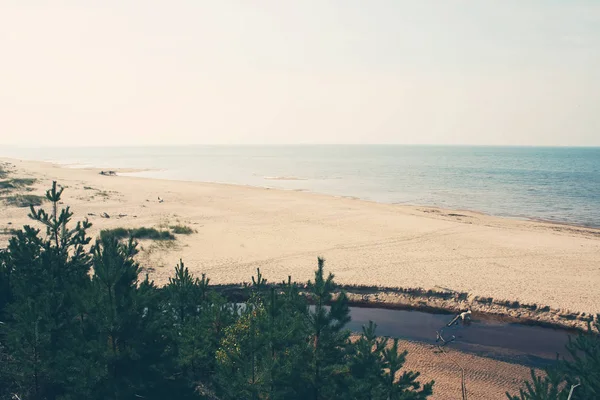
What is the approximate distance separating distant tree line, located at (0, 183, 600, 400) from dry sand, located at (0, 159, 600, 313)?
13.1 metres

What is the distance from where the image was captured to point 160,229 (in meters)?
34.5

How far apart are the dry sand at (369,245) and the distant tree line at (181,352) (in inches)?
518

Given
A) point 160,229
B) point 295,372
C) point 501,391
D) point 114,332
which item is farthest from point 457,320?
point 160,229

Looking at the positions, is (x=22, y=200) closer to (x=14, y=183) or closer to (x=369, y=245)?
(x=14, y=183)

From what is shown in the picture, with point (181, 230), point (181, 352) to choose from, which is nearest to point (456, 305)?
point (181, 352)

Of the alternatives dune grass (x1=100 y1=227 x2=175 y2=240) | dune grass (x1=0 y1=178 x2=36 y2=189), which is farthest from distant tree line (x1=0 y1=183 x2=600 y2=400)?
dune grass (x1=0 y1=178 x2=36 y2=189)

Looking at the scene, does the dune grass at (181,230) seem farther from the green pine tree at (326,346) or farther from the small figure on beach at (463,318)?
the green pine tree at (326,346)

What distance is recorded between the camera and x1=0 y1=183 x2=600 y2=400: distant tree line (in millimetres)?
9047

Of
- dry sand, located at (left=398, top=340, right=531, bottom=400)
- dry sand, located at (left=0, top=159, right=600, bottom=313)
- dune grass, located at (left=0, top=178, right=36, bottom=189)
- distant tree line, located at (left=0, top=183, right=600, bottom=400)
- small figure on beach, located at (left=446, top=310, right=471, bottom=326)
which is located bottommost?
dry sand, located at (left=398, top=340, right=531, bottom=400)

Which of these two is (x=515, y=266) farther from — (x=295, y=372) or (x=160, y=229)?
(x=160, y=229)

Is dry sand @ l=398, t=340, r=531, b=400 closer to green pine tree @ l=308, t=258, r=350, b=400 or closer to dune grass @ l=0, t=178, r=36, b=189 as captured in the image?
green pine tree @ l=308, t=258, r=350, b=400

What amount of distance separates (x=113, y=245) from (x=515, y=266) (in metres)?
26.8

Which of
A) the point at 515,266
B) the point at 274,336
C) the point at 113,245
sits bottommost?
the point at 515,266

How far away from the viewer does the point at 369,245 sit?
32938mm
